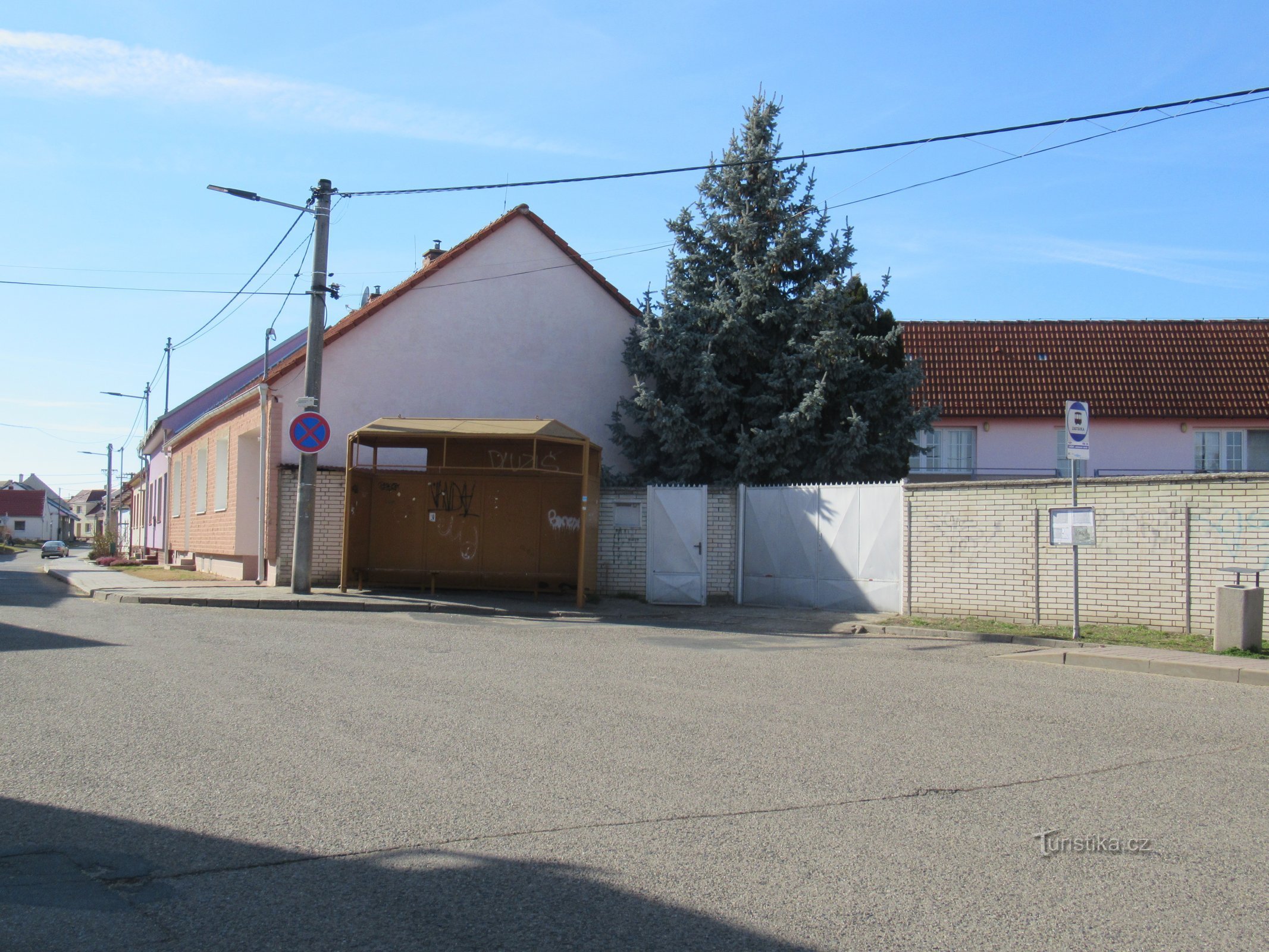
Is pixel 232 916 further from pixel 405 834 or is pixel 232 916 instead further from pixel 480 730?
pixel 480 730

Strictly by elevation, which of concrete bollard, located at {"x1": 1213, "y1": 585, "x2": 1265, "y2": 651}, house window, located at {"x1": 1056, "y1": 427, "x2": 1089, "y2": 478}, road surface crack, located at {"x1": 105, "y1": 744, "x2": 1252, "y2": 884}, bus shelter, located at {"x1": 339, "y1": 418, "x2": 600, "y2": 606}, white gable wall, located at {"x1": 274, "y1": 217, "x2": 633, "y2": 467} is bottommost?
road surface crack, located at {"x1": 105, "y1": 744, "x2": 1252, "y2": 884}

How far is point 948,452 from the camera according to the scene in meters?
29.2

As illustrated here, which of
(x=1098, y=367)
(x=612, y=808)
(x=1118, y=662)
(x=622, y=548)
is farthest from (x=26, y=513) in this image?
(x=612, y=808)

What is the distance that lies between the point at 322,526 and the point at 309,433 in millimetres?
2485

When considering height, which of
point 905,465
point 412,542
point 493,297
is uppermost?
point 493,297

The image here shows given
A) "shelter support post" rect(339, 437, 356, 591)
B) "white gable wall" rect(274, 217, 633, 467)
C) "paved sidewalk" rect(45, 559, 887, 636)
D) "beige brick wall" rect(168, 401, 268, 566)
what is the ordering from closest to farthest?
"paved sidewalk" rect(45, 559, 887, 636) < "shelter support post" rect(339, 437, 356, 591) < "white gable wall" rect(274, 217, 633, 467) < "beige brick wall" rect(168, 401, 268, 566)

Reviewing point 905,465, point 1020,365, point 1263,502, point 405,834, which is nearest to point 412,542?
point 905,465

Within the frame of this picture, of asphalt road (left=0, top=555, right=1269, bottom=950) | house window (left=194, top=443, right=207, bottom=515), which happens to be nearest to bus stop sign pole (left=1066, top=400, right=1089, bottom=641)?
asphalt road (left=0, top=555, right=1269, bottom=950)

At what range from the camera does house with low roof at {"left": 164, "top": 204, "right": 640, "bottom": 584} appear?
19953 mm

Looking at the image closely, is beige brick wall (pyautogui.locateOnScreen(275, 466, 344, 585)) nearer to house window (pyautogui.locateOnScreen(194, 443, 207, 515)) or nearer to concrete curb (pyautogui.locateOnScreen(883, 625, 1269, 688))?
house window (pyautogui.locateOnScreen(194, 443, 207, 515))

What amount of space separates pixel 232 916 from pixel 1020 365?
2915 centimetres

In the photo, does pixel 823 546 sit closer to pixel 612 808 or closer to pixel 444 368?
pixel 444 368

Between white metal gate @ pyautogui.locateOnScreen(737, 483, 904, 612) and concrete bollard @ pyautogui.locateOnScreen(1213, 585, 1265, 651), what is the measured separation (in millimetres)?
5133

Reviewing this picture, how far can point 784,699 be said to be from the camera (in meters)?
8.83
